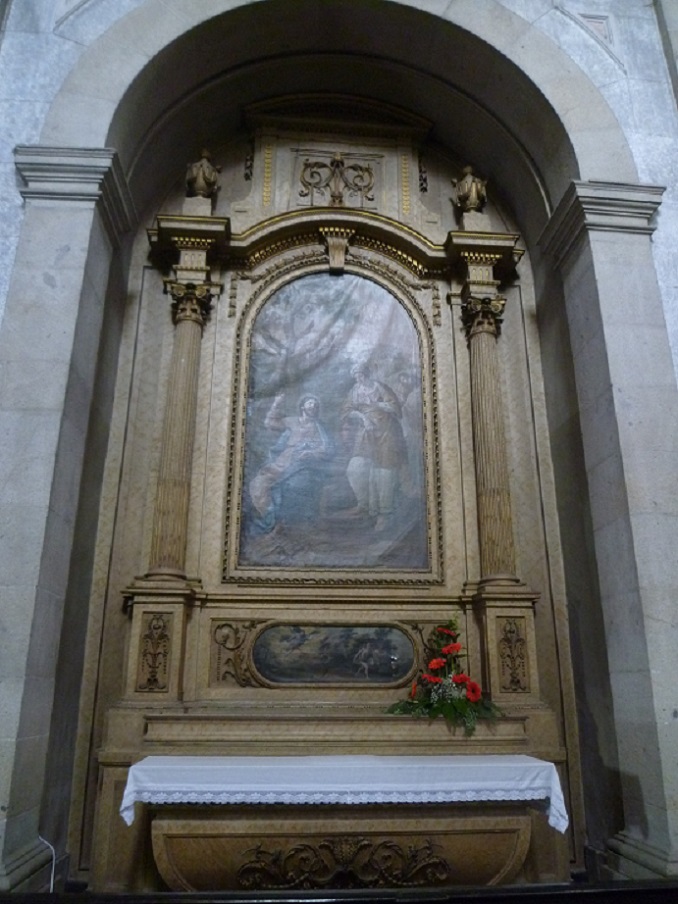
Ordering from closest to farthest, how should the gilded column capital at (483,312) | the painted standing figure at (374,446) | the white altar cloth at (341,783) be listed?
the white altar cloth at (341,783), the painted standing figure at (374,446), the gilded column capital at (483,312)

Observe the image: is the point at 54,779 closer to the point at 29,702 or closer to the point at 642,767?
the point at 29,702

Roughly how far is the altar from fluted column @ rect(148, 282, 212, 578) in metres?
1.80

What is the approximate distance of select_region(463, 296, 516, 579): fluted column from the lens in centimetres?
614

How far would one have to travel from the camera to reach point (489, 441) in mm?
6434

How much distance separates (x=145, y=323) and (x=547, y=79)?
4.18 m

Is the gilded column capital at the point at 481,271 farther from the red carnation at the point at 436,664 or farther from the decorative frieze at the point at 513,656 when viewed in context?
the red carnation at the point at 436,664

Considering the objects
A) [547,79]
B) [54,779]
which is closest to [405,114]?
[547,79]

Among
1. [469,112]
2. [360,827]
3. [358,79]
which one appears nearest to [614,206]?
[469,112]

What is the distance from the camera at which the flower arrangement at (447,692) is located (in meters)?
5.18

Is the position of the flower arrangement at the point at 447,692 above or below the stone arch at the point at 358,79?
below

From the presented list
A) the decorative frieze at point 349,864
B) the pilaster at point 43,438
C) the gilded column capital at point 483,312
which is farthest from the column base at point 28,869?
the gilded column capital at point 483,312

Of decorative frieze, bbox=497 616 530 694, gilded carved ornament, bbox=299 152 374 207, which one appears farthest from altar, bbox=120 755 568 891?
gilded carved ornament, bbox=299 152 374 207

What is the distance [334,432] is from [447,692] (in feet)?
8.02

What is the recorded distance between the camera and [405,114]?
7566mm
